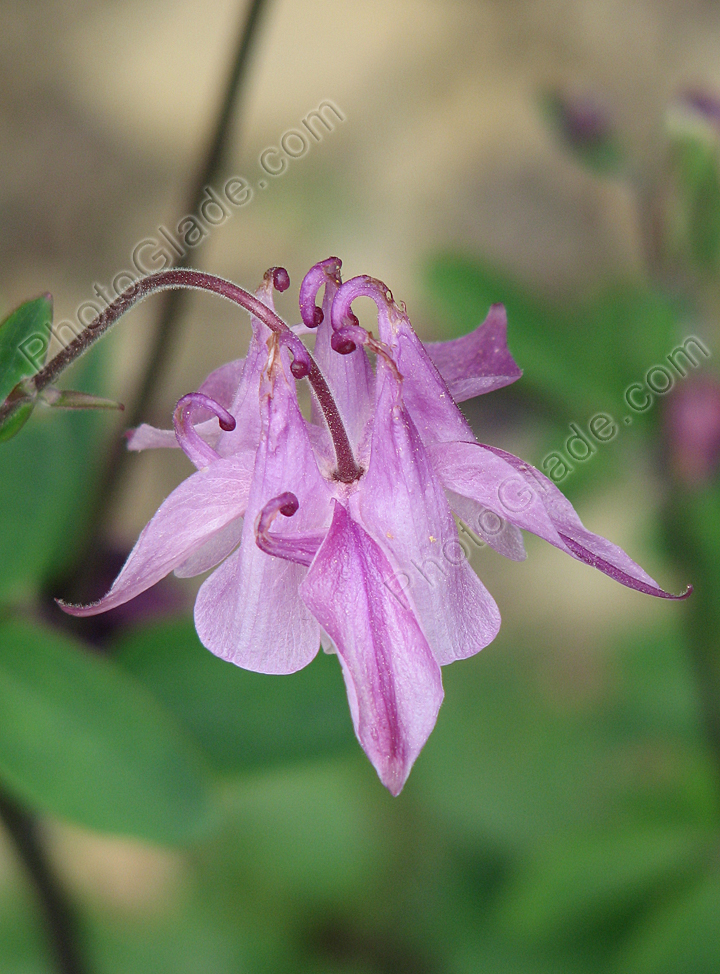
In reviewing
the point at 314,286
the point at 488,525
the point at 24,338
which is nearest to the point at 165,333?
the point at 24,338

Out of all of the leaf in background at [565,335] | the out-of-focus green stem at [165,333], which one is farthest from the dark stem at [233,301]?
the leaf in background at [565,335]

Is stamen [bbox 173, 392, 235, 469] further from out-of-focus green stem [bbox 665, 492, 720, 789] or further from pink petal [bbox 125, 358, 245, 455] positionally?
out-of-focus green stem [bbox 665, 492, 720, 789]

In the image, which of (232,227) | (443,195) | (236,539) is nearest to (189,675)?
(236,539)

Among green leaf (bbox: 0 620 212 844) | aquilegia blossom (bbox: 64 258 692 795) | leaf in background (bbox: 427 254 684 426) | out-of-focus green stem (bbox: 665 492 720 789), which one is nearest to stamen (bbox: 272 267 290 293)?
aquilegia blossom (bbox: 64 258 692 795)

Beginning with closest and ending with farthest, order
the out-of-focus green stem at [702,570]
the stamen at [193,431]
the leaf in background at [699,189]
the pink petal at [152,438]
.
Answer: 1. the stamen at [193,431]
2. the pink petal at [152,438]
3. the leaf in background at [699,189]
4. the out-of-focus green stem at [702,570]

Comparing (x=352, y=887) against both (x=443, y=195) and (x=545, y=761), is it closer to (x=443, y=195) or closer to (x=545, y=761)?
(x=545, y=761)

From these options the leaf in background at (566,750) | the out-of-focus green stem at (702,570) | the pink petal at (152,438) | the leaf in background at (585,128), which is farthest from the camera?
the leaf in background at (566,750)

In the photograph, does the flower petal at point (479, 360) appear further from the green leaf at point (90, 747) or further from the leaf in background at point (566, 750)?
the leaf in background at point (566, 750)
